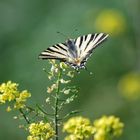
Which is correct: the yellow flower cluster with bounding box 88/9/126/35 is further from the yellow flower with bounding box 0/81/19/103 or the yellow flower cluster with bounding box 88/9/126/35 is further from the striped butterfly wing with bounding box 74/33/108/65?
the yellow flower with bounding box 0/81/19/103

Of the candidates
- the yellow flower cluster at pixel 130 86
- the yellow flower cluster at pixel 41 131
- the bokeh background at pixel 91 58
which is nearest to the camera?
the yellow flower cluster at pixel 41 131

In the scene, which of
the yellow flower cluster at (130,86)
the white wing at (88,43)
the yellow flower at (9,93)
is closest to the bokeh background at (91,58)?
the yellow flower cluster at (130,86)

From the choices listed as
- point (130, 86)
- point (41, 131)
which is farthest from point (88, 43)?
point (130, 86)

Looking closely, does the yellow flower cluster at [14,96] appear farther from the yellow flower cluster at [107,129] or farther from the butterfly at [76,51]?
the yellow flower cluster at [107,129]

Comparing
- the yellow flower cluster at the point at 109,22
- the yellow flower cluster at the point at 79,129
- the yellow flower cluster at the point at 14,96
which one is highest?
the yellow flower cluster at the point at 109,22

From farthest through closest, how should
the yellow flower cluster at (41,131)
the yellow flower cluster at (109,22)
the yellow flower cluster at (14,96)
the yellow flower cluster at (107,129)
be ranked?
1. the yellow flower cluster at (109,22)
2. the yellow flower cluster at (14,96)
3. the yellow flower cluster at (41,131)
4. the yellow flower cluster at (107,129)

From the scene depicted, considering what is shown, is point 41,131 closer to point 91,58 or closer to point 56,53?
point 56,53
